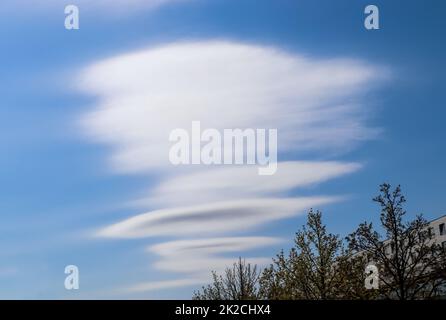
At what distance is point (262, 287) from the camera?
162 ft

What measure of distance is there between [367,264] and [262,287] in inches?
396
